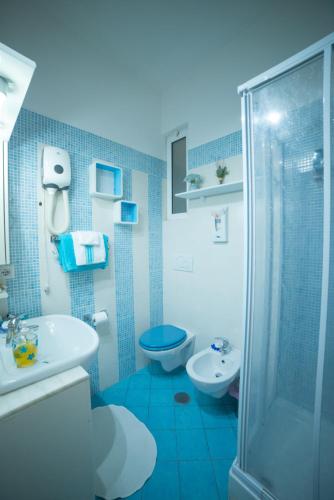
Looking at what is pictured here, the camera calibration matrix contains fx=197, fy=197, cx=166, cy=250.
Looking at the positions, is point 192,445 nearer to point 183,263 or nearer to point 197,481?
point 197,481

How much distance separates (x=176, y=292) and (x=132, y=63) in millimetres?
2195

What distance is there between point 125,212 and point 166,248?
62cm

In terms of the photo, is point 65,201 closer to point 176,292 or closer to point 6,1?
point 6,1

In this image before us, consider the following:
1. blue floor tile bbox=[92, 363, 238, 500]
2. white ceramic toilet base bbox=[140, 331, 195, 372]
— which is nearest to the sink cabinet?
blue floor tile bbox=[92, 363, 238, 500]

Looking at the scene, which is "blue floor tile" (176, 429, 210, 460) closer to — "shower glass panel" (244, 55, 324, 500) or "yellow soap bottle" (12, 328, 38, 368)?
"shower glass panel" (244, 55, 324, 500)

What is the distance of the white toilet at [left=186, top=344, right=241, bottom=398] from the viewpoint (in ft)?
4.40

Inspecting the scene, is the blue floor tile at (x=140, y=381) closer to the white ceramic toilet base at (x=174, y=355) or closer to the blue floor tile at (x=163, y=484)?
the white ceramic toilet base at (x=174, y=355)

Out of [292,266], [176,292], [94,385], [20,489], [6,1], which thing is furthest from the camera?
[176,292]

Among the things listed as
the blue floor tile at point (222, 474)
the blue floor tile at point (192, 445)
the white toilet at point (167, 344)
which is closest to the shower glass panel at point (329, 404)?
the blue floor tile at point (222, 474)

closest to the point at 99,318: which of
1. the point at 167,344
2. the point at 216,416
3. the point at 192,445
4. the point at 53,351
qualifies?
the point at 53,351

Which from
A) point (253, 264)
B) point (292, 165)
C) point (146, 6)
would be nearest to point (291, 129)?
point (292, 165)

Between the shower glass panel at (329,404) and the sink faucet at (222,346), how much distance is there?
835 millimetres

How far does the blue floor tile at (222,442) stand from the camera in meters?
1.25

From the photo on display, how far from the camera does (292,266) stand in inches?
41.1
